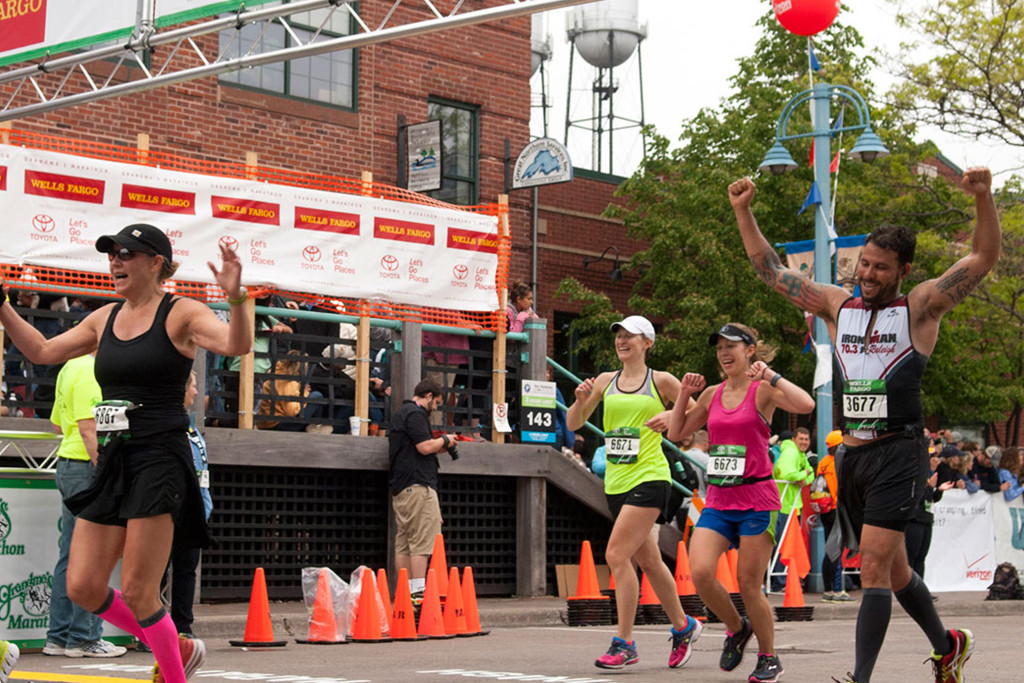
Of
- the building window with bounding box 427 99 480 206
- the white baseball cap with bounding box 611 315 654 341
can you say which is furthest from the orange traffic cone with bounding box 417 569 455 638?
the building window with bounding box 427 99 480 206

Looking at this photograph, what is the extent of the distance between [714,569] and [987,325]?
20.2 m

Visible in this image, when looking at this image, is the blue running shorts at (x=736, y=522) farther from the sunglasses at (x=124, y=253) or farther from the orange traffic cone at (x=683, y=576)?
the orange traffic cone at (x=683, y=576)

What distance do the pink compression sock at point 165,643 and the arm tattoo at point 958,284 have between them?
373 cm

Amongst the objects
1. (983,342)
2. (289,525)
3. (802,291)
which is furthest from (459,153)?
(802,291)

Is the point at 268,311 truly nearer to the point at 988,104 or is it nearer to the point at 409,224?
the point at 409,224

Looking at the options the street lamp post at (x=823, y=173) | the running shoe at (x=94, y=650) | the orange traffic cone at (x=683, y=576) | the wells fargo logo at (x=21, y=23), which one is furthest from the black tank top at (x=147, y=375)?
the street lamp post at (x=823, y=173)

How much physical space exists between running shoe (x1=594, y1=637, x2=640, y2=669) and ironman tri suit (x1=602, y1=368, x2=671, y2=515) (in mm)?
941

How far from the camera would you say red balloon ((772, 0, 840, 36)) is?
12734 millimetres

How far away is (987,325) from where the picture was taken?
27.1 m

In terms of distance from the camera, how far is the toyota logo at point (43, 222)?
41.4 feet

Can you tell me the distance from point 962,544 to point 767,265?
12.9m

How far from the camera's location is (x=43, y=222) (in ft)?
41.5

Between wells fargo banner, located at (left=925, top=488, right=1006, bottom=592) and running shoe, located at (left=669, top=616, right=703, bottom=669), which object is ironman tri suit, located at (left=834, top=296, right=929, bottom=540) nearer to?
running shoe, located at (left=669, top=616, right=703, bottom=669)

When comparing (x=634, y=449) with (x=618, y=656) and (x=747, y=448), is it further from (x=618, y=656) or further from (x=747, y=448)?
(x=618, y=656)
